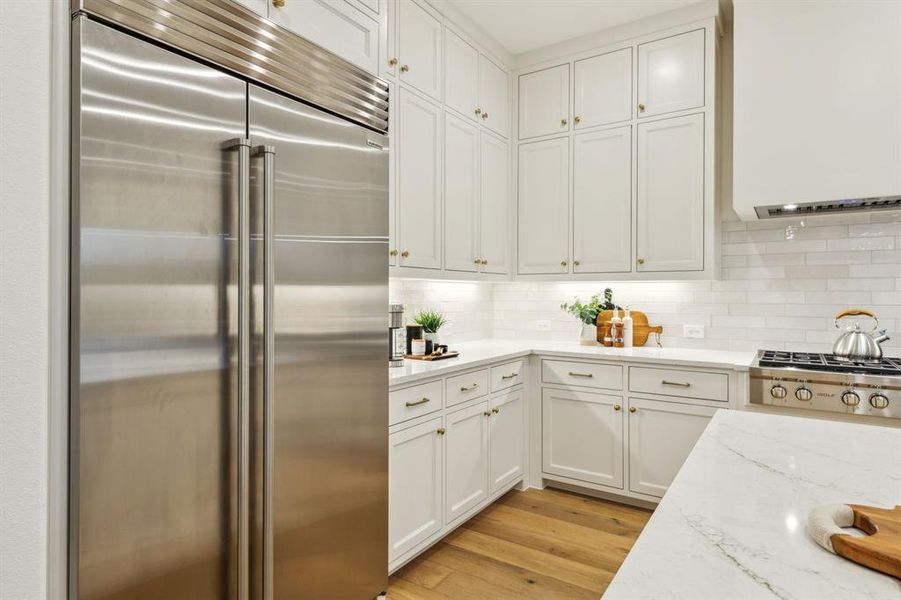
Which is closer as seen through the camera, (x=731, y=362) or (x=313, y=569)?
(x=313, y=569)

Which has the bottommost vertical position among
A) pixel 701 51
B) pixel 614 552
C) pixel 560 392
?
pixel 614 552

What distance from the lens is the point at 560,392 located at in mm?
3314

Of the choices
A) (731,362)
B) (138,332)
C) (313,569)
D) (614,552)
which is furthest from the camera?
(731,362)

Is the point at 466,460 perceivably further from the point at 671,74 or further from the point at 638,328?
the point at 671,74

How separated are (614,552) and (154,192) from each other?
98.2 inches

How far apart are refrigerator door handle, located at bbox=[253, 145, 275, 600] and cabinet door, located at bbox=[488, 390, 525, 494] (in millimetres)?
1652

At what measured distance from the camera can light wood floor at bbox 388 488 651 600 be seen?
2305 millimetres

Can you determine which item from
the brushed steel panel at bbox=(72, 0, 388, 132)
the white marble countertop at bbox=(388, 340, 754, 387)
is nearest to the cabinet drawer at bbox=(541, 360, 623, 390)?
the white marble countertop at bbox=(388, 340, 754, 387)

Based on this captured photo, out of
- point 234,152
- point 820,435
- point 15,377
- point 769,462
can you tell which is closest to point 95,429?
point 15,377

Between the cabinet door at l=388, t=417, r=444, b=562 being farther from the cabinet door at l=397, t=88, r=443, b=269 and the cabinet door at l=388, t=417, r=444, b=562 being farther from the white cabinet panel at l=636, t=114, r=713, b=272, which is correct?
the white cabinet panel at l=636, t=114, r=713, b=272

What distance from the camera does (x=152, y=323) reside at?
49.3 inches

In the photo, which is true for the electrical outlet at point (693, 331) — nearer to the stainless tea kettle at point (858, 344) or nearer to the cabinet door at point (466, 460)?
the stainless tea kettle at point (858, 344)

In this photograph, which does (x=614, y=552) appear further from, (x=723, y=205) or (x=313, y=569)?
(x=723, y=205)

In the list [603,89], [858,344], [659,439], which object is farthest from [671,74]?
[659,439]
